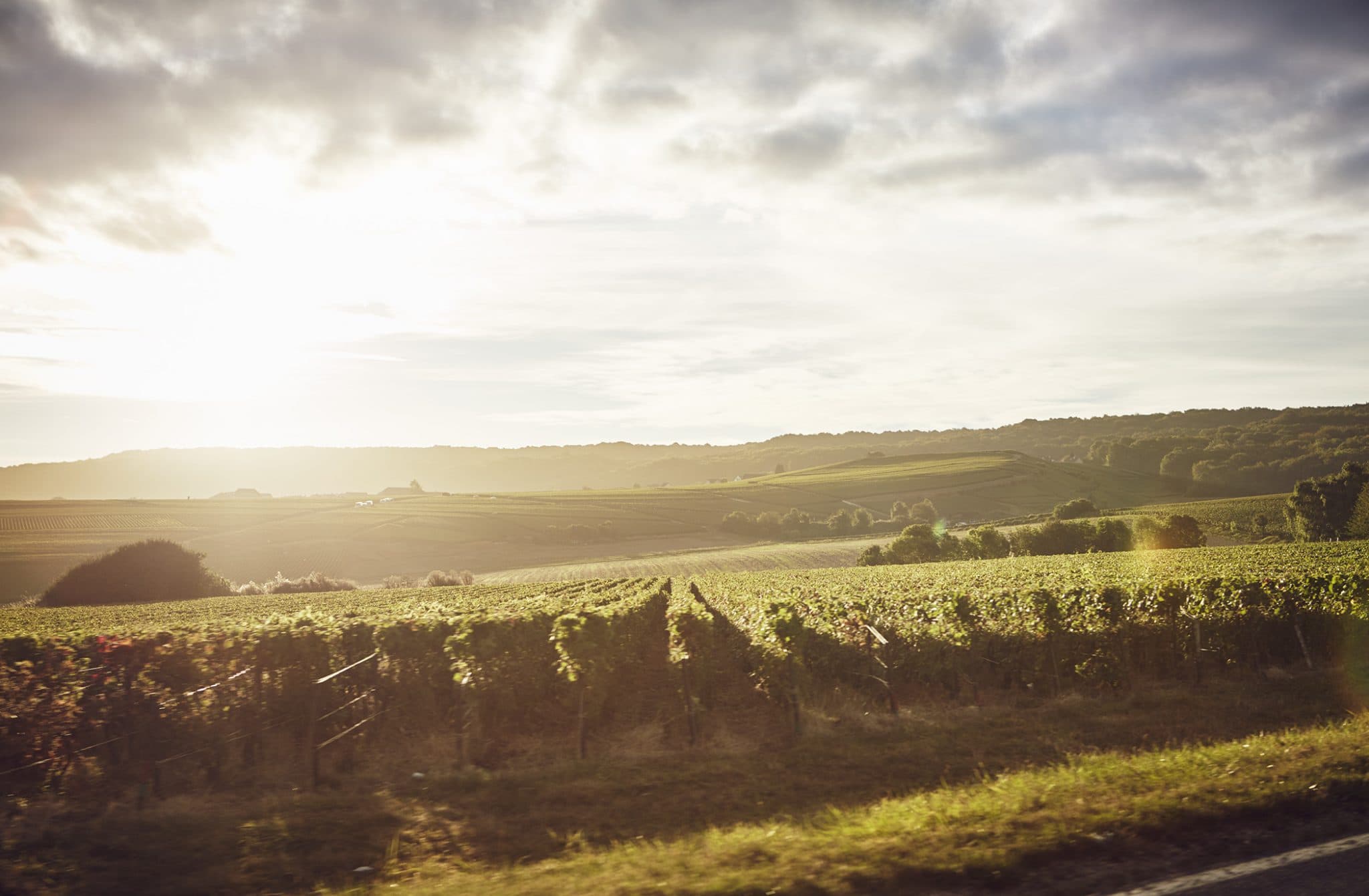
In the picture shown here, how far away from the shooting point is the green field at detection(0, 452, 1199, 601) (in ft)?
315

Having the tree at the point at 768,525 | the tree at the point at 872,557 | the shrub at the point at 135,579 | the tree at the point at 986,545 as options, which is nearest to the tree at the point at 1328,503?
the tree at the point at 986,545

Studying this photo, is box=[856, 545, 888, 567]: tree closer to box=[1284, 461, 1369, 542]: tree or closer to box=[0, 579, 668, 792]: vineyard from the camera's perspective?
box=[1284, 461, 1369, 542]: tree

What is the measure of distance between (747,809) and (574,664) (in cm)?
570

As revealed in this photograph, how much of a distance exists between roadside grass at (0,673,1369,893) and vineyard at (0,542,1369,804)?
3.26 feet

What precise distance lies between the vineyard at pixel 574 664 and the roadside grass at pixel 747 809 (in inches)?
39.1

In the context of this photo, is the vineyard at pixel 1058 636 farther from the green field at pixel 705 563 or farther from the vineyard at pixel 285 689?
the green field at pixel 705 563

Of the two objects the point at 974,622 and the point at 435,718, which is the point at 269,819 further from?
the point at 974,622

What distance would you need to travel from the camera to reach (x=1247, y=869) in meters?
6.17

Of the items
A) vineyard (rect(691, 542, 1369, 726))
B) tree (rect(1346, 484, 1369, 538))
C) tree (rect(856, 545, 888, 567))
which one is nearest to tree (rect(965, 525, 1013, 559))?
tree (rect(856, 545, 888, 567))

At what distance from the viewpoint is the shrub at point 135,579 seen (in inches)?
2350

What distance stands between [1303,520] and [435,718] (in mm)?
86301

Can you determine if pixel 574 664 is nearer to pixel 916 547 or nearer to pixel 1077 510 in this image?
pixel 916 547

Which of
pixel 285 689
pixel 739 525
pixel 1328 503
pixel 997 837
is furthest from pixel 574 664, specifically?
pixel 739 525

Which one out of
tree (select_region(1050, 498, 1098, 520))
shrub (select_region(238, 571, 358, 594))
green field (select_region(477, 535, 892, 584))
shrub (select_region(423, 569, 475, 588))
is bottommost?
green field (select_region(477, 535, 892, 584))
